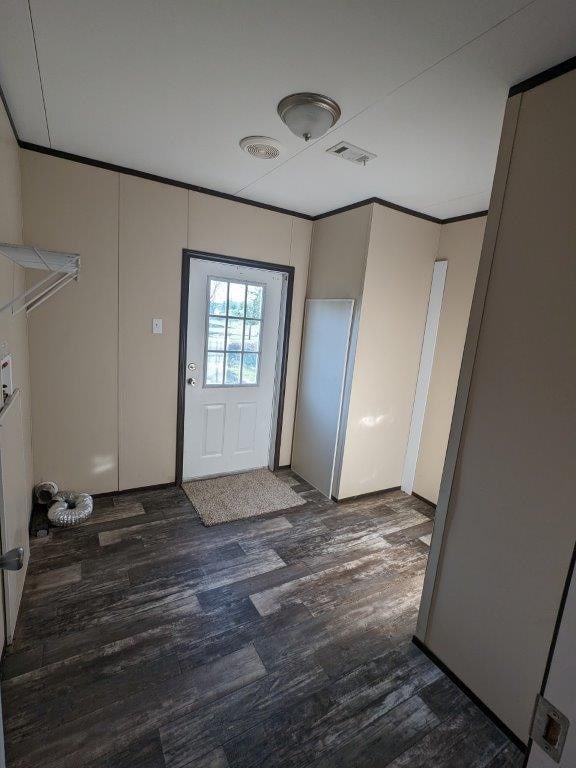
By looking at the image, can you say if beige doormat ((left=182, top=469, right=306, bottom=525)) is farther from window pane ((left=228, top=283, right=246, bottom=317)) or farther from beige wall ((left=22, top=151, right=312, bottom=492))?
window pane ((left=228, top=283, right=246, bottom=317))

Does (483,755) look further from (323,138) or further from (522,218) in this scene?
(323,138)

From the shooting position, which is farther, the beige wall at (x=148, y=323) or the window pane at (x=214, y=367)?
the window pane at (x=214, y=367)

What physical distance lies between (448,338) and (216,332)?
6.42ft

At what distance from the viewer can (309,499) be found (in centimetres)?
322

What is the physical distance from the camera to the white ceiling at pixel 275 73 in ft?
3.88

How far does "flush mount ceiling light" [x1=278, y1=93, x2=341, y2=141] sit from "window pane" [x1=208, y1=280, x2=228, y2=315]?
5.15 ft

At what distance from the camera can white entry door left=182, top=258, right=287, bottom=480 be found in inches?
125

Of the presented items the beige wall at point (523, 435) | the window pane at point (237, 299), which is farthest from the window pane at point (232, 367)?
the beige wall at point (523, 435)

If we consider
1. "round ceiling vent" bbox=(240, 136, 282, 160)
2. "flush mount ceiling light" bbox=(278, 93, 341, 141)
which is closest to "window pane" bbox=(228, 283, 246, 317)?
"round ceiling vent" bbox=(240, 136, 282, 160)

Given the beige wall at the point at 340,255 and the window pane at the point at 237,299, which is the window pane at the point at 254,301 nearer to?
the window pane at the point at 237,299

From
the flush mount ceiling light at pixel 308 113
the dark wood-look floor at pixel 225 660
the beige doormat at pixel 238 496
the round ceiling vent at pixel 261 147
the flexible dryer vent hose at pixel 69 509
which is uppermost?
the round ceiling vent at pixel 261 147

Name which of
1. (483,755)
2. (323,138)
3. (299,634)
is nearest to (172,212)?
(323,138)

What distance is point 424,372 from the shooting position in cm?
329

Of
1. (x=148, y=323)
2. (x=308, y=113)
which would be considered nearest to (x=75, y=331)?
(x=148, y=323)
